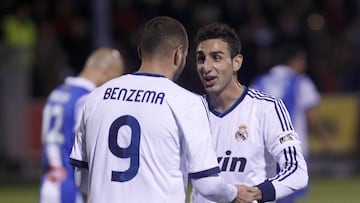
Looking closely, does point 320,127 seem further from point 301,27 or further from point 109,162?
point 109,162

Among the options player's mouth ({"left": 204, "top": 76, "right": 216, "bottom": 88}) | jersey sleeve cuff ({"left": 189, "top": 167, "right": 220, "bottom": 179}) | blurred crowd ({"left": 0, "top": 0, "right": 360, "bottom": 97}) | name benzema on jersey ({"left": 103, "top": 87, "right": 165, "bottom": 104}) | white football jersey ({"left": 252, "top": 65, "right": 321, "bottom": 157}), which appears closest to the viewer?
jersey sleeve cuff ({"left": 189, "top": 167, "right": 220, "bottom": 179})

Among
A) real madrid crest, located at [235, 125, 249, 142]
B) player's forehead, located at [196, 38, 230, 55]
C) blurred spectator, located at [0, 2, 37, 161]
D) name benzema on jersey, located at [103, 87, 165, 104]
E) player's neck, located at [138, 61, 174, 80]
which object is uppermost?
blurred spectator, located at [0, 2, 37, 161]

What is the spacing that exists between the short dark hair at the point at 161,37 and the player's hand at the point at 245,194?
3.10ft

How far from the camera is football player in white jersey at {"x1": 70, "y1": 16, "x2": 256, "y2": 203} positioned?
6.59 metres

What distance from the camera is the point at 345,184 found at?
19547 mm

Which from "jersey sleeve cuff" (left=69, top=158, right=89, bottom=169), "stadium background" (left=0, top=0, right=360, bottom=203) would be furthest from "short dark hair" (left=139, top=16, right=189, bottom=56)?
"stadium background" (left=0, top=0, right=360, bottom=203)

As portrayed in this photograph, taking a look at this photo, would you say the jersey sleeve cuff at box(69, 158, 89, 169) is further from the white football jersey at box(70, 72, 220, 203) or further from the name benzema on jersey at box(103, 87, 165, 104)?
the name benzema on jersey at box(103, 87, 165, 104)

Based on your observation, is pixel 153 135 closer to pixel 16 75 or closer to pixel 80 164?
pixel 80 164

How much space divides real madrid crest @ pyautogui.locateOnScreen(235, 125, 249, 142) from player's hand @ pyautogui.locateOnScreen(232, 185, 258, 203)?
41 centimetres

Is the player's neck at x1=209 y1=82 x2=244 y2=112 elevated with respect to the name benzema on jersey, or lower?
elevated

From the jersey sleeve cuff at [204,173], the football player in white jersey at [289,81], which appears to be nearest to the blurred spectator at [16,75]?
the football player in white jersey at [289,81]

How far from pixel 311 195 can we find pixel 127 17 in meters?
5.72

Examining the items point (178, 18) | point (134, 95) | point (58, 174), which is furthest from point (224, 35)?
point (178, 18)

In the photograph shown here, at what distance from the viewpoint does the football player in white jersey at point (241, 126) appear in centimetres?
716
